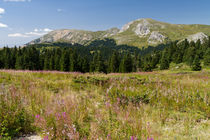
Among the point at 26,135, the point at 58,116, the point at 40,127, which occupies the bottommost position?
the point at 26,135

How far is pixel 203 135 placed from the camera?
281 centimetres

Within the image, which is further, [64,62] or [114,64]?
[114,64]

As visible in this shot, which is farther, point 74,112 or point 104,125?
point 74,112

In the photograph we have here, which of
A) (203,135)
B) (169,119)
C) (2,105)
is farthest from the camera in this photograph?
(169,119)

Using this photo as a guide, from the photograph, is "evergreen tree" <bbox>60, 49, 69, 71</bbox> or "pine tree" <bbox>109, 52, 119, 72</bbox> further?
"pine tree" <bbox>109, 52, 119, 72</bbox>

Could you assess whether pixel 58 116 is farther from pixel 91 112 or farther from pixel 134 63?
pixel 134 63

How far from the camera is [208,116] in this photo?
379 cm

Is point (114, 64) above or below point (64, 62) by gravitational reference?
below

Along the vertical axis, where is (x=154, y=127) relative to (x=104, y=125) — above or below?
below

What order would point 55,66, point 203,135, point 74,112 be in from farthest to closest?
point 55,66, point 74,112, point 203,135

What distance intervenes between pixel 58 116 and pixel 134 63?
81.4m

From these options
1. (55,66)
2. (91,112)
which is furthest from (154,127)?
(55,66)

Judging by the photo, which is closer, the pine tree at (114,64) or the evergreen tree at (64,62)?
the evergreen tree at (64,62)

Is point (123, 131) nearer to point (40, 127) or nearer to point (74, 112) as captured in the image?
point (74, 112)
